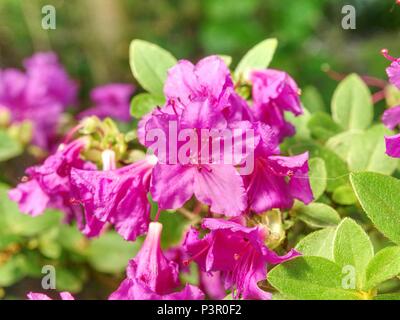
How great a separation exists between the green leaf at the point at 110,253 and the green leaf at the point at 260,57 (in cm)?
44

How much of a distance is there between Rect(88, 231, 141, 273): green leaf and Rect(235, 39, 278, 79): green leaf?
0.44m

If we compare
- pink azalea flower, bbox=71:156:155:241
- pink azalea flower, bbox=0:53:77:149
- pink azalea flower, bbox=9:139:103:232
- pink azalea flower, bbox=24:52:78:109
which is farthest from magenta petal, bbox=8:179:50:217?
pink azalea flower, bbox=24:52:78:109

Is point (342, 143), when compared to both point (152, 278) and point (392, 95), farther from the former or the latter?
point (152, 278)

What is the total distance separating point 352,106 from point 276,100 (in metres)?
0.26

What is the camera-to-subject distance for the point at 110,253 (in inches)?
47.3

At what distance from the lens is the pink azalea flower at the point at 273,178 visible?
64cm

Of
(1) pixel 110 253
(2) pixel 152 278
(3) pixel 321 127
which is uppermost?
(3) pixel 321 127

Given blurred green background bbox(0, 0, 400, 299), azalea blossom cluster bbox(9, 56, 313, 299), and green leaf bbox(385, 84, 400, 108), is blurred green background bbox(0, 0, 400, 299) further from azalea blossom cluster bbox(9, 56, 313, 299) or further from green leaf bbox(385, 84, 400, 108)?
green leaf bbox(385, 84, 400, 108)

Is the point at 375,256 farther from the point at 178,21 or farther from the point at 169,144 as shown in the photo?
the point at 178,21

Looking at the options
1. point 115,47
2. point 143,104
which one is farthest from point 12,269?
point 115,47

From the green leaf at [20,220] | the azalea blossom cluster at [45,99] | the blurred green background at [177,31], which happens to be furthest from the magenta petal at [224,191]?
the blurred green background at [177,31]

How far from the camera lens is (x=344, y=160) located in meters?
0.85
